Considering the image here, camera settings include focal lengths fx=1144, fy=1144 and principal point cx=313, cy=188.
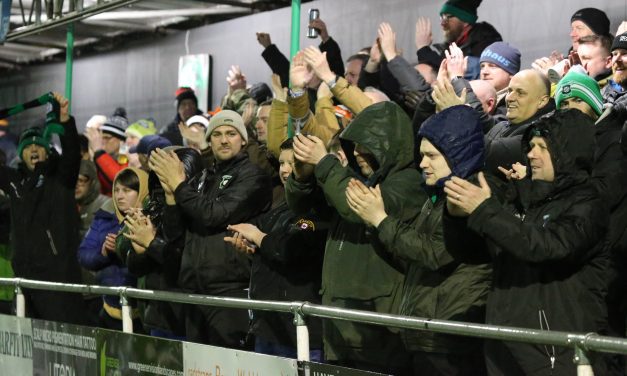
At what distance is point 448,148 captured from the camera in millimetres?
5082

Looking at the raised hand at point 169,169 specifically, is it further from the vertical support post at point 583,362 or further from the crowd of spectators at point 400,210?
the vertical support post at point 583,362

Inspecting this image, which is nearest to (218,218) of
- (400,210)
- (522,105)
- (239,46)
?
(400,210)

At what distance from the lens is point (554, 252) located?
4348 millimetres

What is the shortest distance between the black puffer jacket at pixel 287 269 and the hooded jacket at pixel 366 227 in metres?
0.39

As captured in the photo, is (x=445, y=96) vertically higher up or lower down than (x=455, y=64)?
lower down

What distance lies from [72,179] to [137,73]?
186 inches

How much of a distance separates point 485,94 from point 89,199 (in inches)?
175

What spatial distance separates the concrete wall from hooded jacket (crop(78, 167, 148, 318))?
3.00 metres

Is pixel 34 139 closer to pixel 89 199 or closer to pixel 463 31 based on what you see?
pixel 89 199

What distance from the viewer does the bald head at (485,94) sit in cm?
664

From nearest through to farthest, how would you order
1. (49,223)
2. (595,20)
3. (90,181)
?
(595,20), (49,223), (90,181)

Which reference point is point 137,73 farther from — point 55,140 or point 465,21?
point 465,21

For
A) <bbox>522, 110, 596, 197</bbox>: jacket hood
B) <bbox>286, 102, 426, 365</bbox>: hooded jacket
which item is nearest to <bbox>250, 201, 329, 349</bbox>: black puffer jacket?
<bbox>286, 102, 426, 365</bbox>: hooded jacket

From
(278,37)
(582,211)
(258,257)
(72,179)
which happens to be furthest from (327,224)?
(278,37)
